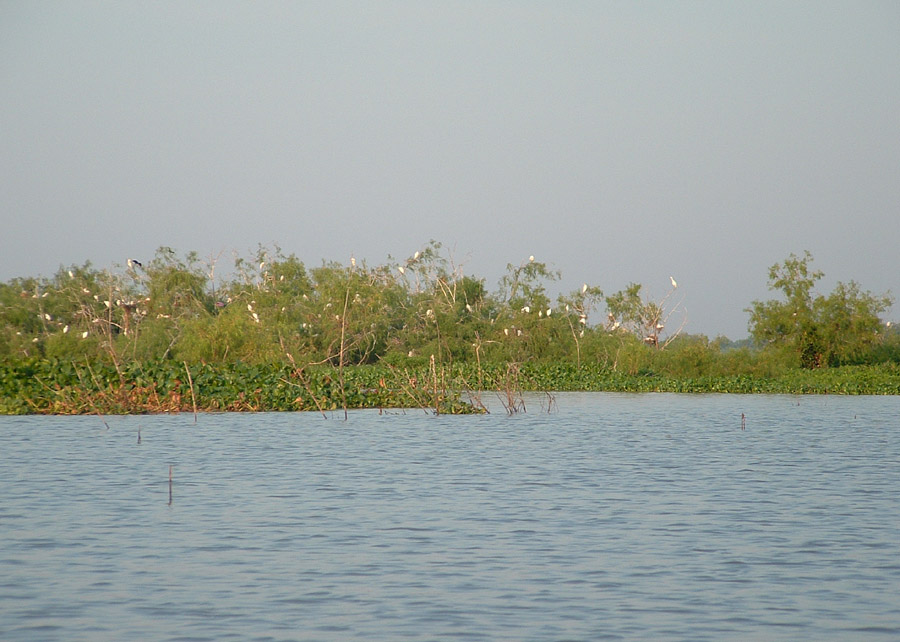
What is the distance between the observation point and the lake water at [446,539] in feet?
24.1

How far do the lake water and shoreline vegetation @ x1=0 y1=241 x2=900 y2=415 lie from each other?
9633 millimetres

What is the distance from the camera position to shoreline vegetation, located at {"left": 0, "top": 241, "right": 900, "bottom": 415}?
33812 millimetres

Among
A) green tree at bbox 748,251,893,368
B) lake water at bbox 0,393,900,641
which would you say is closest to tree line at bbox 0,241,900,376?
green tree at bbox 748,251,893,368

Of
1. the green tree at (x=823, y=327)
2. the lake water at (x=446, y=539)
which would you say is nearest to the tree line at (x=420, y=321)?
the green tree at (x=823, y=327)

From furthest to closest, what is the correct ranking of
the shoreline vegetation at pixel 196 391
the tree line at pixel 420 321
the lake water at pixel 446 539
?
1. the tree line at pixel 420 321
2. the shoreline vegetation at pixel 196 391
3. the lake water at pixel 446 539

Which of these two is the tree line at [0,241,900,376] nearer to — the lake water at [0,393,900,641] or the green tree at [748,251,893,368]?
the green tree at [748,251,893,368]

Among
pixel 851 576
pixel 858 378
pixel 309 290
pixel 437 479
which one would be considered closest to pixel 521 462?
pixel 437 479

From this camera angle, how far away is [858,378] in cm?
3681

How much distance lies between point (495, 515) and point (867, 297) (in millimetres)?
36503

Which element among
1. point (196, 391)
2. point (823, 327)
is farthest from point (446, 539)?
point (823, 327)

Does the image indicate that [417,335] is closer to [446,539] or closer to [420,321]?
[420,321]

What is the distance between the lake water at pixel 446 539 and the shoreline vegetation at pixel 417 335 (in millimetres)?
9633

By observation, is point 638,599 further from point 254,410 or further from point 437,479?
point 254,410

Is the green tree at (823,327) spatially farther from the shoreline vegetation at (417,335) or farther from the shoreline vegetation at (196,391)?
the shoreline vegetation at (196,391)
